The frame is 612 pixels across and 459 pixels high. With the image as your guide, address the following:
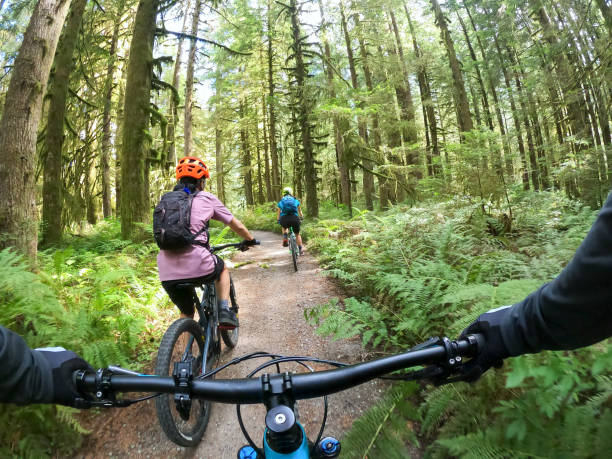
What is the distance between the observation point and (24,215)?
4988 mm

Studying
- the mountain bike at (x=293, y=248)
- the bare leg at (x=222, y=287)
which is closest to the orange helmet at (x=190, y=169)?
the bare leg at (x=222, y=287)

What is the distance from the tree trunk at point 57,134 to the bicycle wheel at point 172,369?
8.12 meters

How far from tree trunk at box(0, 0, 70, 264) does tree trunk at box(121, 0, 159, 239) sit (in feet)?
9.28

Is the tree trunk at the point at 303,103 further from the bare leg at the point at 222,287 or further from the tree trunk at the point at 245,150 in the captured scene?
the bare leg at the point at 222,287

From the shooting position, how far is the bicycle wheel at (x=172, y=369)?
7.72ft

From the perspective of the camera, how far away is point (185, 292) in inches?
131

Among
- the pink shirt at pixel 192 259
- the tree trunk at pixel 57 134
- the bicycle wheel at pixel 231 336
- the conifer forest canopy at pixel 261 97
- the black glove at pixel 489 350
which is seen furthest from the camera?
the tree trunk at pixel 57 134

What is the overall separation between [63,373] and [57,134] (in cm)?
1041

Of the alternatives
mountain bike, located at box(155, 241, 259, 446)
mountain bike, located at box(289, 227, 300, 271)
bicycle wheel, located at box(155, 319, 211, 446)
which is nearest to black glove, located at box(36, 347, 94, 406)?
mountain bike, located at box(155, 241, 259, 446)

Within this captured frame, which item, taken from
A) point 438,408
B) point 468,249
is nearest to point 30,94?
point 438,408

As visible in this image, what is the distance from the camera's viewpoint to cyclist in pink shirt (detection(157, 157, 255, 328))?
3154 millimetres

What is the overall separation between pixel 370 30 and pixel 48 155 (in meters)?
15.1

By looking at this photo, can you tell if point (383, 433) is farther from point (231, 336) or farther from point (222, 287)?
point (231, 336)

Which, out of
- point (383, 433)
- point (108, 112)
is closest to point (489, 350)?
point (383, 433)
